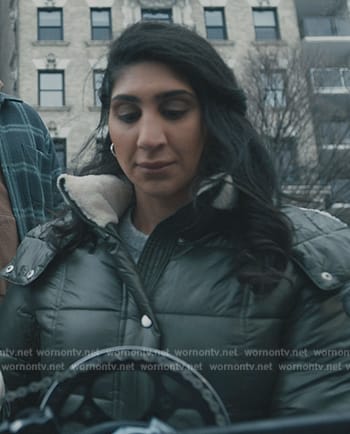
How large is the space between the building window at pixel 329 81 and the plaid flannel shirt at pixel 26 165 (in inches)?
406

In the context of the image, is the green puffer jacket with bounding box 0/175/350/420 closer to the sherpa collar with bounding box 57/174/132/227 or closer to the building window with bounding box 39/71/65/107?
the sherpa collar with bounding box 57/174/132/227

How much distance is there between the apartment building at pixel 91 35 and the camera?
16734mm

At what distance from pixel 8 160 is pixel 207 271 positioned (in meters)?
1.42

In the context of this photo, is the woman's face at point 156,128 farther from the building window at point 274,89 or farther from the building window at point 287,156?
the building window at point 274,89

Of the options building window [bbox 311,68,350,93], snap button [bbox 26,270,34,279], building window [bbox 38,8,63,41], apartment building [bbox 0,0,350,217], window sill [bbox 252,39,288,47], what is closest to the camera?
snap button [bbox 26,270,34,279]

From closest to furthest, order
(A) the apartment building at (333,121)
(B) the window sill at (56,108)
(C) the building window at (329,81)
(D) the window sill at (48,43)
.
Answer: (A) the apartment building at (333,121) < (C) the building window at (329,81) < (B) the window sill at (56,108) < (D) the window sill at (48,43)

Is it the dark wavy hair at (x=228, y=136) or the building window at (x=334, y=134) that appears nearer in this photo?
the dark wavy hair at (x=228, y=136)

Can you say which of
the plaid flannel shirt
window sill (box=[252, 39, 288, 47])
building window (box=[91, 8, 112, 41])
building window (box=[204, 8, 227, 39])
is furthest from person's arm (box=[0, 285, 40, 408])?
building window (box=[204, 8, 227, 39])

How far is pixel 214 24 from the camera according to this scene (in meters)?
18.1

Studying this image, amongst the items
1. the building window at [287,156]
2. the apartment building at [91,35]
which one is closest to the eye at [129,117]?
the building window at [287,156]

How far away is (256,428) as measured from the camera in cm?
54

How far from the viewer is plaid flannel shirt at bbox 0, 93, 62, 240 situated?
95.2 inches

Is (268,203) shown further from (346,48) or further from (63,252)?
(346,48)

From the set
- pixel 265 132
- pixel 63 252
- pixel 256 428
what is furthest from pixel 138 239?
pixel 265 132
